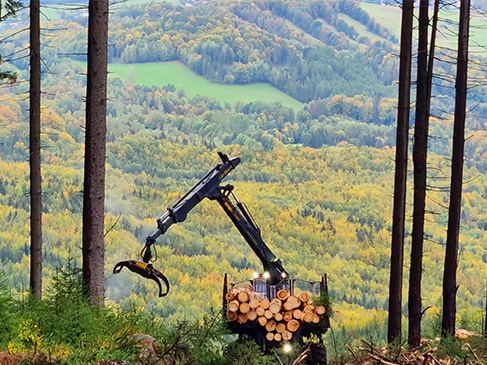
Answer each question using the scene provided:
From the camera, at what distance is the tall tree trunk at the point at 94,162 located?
929 centimetres

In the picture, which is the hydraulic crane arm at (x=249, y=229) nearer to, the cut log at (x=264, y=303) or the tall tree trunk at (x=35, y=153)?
the cut log at (x=264, y=303)

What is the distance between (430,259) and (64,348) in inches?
1858

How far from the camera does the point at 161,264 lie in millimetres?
44719

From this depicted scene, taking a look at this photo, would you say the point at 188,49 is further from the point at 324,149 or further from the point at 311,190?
the point at 311,190

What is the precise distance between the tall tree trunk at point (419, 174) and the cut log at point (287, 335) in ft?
8.14

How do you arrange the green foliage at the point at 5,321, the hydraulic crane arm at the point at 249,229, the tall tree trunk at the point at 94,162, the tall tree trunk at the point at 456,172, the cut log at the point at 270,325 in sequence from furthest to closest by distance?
1. the tall tree trunk at the point at 456,172
2. the hydraulic crane arm at the point at 249,229
3. the cut log at the point at 270,325
4. the tall tree trunk at the point at 94,162
5. the green foliage at the point at 5,321

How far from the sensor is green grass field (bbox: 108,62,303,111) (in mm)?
76250

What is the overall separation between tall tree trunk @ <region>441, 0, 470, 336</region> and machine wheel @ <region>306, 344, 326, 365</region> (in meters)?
3.60

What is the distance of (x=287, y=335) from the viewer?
10.4m

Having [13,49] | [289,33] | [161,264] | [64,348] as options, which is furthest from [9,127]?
[64,348]

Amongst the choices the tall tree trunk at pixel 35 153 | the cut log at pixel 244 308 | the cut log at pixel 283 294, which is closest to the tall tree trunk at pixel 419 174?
the cut log at pixel 283 294

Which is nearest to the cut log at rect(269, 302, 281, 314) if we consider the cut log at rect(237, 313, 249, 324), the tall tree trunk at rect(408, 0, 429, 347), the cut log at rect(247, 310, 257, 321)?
the cut log at rect(247, 310, 257, 321)

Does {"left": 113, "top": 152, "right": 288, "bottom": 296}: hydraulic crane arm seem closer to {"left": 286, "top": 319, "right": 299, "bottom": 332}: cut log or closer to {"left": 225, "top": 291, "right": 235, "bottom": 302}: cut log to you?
{"left": 225, "top": 291, "right": 235, "bottom": 302}: cut log

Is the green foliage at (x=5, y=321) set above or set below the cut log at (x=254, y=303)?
above
